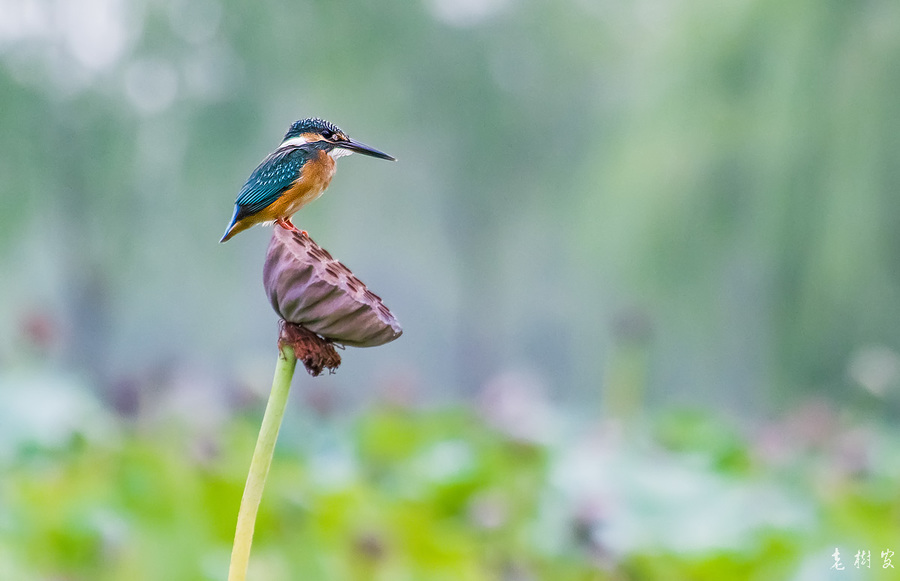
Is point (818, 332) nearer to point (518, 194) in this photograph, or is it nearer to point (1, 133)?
point (518, 194)

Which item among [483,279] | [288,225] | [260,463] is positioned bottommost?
[260,463]

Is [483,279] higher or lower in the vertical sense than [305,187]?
higher

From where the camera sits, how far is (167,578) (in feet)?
4.34

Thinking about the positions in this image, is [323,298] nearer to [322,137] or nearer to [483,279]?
[322,137]

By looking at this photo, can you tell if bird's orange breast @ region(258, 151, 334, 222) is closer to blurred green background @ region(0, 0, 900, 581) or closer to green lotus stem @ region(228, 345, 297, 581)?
green lotus stem @ region(228, 345, 297, 581)

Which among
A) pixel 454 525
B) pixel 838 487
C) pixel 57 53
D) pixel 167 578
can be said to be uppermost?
pixel 57 53

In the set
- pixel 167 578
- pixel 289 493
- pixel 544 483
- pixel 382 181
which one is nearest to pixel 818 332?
pixel 544 483

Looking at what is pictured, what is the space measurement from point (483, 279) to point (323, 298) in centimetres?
963

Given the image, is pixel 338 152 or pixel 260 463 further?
pixel 338 152

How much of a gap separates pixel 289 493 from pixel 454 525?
2.96ft

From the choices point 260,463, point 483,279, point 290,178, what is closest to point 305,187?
point 290,178

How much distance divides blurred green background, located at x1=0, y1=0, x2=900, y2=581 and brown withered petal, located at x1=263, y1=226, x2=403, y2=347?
1097 millimetres

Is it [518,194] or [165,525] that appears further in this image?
[518,194]

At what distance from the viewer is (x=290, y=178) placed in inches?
16.5
